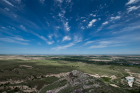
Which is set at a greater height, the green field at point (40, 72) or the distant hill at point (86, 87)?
the distant hill at point (86, 87)

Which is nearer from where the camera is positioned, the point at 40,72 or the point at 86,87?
the point at 86,87

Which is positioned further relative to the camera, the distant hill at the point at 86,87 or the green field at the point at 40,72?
the green field at the point at 40,72

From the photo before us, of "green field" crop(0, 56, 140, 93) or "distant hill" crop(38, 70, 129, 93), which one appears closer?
"distant hill" crop(38, 70, 129, 93)

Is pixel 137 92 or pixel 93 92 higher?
pixel 93 92

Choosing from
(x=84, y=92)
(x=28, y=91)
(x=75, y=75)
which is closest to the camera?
(x=84, y=92)

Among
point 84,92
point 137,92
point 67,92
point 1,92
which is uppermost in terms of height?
point 84,92

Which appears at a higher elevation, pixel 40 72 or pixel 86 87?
pixel 86 87

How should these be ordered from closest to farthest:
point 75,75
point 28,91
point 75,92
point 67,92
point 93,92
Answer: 1. point 93,92
2. point 75,92
3. point 67,92
4. point 75,75
5. point 28,91

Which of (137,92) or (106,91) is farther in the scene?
(137,92)

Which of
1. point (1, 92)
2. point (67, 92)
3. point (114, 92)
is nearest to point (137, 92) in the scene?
point (114, 92)

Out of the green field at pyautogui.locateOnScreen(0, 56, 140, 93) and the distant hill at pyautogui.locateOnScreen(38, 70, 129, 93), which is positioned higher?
the distant hill at pyautogui.locateOnScreen(38, 70, 129, 93)

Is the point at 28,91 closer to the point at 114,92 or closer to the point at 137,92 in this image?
the point at 114,92
